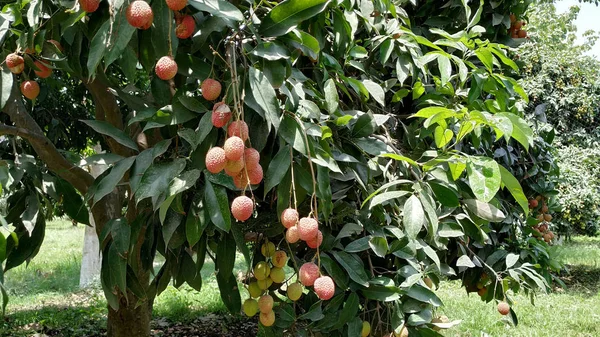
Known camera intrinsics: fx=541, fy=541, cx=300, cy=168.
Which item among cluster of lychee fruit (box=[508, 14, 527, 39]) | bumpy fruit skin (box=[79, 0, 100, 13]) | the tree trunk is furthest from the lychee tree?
the tree trunk

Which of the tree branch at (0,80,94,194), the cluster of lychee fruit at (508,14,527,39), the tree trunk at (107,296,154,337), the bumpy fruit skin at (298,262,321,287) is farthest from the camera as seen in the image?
the tree trunk at (107,296,154,337)

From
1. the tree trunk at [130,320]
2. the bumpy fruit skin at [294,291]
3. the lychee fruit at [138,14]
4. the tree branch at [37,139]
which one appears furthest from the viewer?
the tree trunk at [130,320]

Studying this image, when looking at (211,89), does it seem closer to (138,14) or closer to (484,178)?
(138,14)

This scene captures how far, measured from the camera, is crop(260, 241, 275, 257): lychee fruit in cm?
125

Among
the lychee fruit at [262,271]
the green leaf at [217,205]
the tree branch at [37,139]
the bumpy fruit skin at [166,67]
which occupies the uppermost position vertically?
the tree branch at [37,139]

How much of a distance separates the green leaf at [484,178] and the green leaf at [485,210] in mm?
270

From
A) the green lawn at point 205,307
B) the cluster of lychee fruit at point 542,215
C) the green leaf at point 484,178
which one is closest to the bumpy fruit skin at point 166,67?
the green leaf at point 484,178

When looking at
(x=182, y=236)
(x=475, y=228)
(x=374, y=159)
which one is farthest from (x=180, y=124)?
(x=475, y=228)

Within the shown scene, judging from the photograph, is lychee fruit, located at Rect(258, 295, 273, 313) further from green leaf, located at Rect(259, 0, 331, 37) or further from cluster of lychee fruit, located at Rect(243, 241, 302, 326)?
green leaf, located at Rect(259, 0, 331, 37)

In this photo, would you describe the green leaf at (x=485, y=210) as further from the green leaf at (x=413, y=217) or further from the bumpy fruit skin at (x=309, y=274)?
the bumpy fruit skin at (x=309, y=274)

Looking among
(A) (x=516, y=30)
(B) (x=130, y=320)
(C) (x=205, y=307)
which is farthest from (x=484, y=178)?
(C) (x=205, y=307)

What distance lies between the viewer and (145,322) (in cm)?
245

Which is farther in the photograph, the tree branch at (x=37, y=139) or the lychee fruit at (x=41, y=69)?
the tree branch at (x=37, y=139)

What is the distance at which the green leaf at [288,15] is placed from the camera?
0.96 metres
